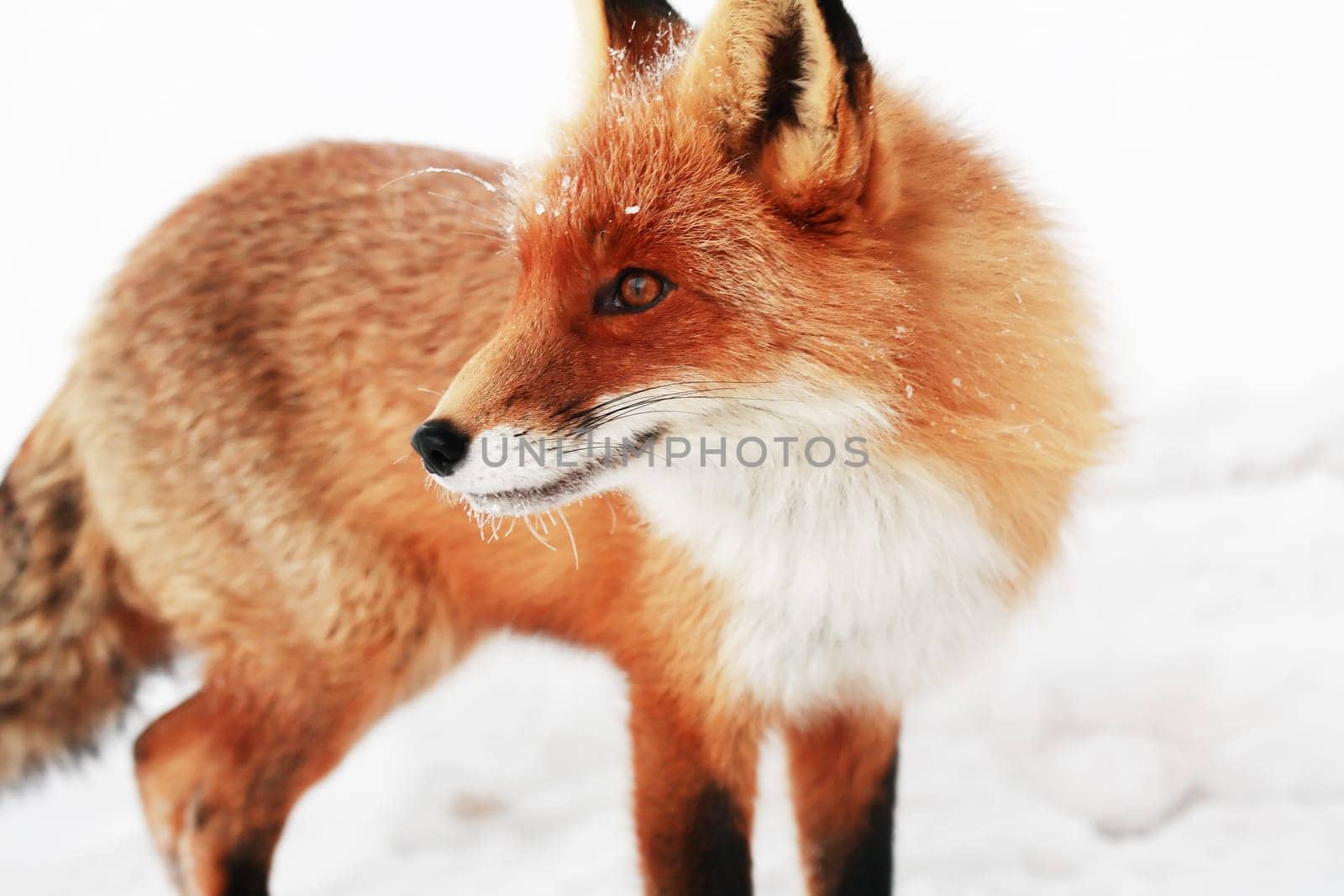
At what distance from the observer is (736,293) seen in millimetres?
1302

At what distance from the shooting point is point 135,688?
7.19 feet

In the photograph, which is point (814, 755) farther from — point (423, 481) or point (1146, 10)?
point (1146, 10)

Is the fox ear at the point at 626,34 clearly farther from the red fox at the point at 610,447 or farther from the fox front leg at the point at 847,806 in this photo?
the fox front leg at the point at 847,806

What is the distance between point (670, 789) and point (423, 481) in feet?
2.10

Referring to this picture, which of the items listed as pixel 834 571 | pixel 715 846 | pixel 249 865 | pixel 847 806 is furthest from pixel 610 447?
pixel 249 865

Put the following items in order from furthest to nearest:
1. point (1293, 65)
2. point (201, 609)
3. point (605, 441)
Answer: point (1293, 65), point (201, 609), point (605, 441)

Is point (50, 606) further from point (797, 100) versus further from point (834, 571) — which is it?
point (797, 100)

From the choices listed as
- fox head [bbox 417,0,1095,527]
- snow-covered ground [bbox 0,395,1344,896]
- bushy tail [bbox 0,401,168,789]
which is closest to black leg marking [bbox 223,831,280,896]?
snow-covered ground [bbox 0,395,1344,896]

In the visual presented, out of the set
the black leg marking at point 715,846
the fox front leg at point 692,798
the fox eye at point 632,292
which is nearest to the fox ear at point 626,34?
the fox eye at point 632,292

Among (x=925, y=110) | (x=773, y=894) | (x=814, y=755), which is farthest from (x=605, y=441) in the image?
(x=773, y=894)

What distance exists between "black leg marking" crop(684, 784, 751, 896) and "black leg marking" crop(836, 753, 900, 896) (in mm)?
314

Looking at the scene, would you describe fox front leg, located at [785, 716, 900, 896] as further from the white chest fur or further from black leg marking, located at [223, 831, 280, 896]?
black leg marking, located at [223, 831, 280, 896]

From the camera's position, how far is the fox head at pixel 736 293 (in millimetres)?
1255

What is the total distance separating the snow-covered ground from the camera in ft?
7.14
